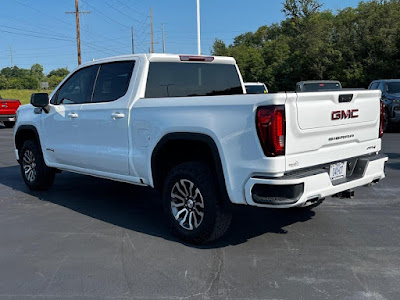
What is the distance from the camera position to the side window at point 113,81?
5250mm

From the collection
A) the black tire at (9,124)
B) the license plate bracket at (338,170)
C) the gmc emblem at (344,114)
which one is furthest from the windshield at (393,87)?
the black tire at (9,124)

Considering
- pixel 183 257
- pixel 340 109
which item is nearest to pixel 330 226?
pixel 340 109

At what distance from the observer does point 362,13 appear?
118 feet

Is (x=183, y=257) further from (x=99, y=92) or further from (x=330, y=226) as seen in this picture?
(x=99, y=92)

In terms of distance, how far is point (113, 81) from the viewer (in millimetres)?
5441

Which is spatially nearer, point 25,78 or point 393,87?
point 393,87

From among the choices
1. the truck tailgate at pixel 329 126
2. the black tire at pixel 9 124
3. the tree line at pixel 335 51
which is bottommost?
the black tire at pixel 9 124

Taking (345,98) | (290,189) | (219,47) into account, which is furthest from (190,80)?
(219,47)

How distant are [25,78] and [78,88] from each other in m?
107

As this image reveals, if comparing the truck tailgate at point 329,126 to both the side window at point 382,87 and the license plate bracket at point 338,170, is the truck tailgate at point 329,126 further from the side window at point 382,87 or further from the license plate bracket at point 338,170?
the side window at point 382,87

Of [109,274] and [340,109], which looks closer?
[109,274]

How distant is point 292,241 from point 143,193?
297cm

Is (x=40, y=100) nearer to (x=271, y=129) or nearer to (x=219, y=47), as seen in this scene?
(x=271, y=129)

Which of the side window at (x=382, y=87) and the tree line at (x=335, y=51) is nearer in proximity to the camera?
the side window at (x=382, y=87)
